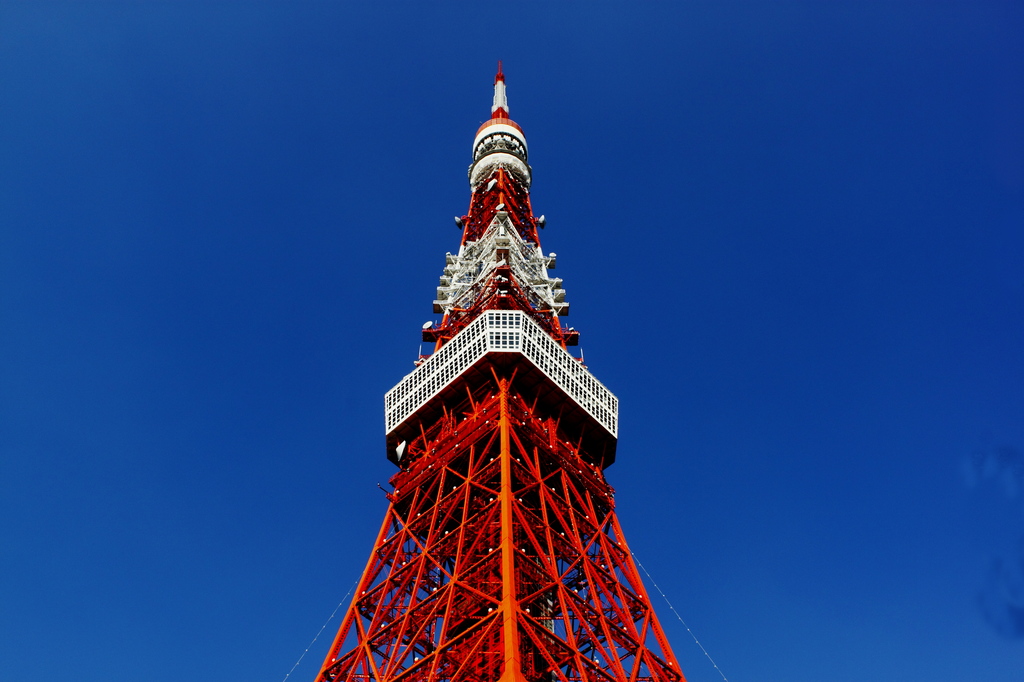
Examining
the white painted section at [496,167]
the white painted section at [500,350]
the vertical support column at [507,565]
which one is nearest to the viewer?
the vertical support column at [507,565]

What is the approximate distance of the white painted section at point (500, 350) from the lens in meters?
45.6

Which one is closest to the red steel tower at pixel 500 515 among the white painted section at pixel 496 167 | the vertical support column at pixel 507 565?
the vertical support column at pixel 507 565

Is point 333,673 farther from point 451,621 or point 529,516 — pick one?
point 529,516

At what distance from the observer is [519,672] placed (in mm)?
29969

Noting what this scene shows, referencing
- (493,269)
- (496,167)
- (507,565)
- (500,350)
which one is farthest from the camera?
(496,167)

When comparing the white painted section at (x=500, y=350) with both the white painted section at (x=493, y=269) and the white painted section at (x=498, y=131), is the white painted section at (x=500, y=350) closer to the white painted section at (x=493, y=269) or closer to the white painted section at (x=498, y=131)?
the white painted section at (x=493, y=269)

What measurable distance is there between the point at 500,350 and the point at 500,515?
8.62 m

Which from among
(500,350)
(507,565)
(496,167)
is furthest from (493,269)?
(507,565)

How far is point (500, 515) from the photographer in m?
38.6

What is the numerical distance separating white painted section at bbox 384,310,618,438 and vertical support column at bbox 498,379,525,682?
1.91 meters

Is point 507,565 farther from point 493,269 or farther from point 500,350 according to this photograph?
point 493,269

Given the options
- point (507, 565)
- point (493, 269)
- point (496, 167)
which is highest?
point (496, 167)

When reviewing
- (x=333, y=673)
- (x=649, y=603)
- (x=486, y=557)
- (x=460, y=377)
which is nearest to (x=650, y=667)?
(x=649, y=603)

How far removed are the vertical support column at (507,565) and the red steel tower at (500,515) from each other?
0.05 m
